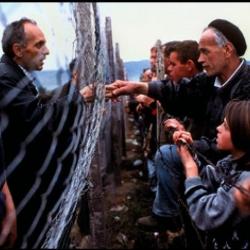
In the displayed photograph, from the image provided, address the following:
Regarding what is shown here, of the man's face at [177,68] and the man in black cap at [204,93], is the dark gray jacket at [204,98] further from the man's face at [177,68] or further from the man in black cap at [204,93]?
the man's face at [177,68]

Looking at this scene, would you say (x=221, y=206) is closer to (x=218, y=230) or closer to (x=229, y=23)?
(x=218, y=230)

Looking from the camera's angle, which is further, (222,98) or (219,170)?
(222,98)

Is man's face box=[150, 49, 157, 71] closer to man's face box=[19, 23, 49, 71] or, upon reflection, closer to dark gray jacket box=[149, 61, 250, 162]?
dark gray jacket box=[149, 61, 250, 162]

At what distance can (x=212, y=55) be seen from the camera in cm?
337

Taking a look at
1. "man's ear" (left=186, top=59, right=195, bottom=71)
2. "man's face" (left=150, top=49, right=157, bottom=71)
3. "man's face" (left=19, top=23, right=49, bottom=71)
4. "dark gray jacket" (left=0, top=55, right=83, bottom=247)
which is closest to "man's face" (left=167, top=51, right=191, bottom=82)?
"man's ear" (left=186, top=59, right=195, bottom=71)

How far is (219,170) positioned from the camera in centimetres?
241

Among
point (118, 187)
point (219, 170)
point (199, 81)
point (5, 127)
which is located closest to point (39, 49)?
point (5, 127)

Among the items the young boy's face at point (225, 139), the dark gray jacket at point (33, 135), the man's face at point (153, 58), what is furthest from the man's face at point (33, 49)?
the man's face at point (153, 58)

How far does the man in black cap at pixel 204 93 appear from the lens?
10.6 feet

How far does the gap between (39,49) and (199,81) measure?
120 cm

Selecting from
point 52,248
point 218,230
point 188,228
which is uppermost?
point 52,248

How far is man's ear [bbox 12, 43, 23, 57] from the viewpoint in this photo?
296 centimetres

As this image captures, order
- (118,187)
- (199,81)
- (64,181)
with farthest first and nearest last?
1. (118,187)
2. (199,81)
3. (64,181)

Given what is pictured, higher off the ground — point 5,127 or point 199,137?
point 5,127
